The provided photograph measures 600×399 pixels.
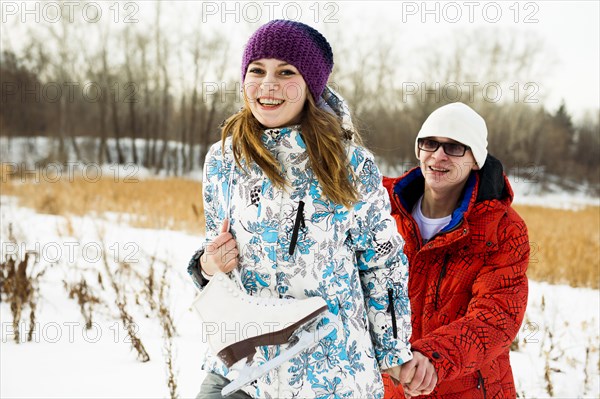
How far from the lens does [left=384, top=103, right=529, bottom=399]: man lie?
1777 mm

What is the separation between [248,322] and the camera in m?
1.44

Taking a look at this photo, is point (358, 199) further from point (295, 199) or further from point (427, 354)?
point (427, 354)

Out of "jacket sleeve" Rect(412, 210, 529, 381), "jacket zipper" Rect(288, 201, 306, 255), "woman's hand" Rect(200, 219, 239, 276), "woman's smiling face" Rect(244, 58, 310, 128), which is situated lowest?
"jacket sleeve" Rect(412, 210, 529, 381)

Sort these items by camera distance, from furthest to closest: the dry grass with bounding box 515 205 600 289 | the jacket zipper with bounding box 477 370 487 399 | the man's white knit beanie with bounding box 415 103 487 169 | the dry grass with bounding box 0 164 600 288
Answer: the dry grass with bounding box 0 164 600 288 < the dry grass with bounding box 515 205 600 289 < the man's white knit beanie with bounding box 415 103 487 169 < the jacket zipper with bounding box 477 370 487 399

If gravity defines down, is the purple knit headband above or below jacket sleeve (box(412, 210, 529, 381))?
above

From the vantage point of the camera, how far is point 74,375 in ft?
Answer: 10.9

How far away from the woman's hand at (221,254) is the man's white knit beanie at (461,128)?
1.00 metres

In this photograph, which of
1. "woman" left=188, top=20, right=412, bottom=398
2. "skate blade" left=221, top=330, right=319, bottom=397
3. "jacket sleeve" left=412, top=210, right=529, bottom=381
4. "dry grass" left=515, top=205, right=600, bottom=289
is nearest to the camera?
"skate blade" left=221, top=330, right=319, bottom=397

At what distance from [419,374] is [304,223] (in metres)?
0.66

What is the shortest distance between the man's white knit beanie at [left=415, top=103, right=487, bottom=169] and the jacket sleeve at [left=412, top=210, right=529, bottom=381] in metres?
0.30

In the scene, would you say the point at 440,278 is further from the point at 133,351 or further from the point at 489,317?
the point at 133,351

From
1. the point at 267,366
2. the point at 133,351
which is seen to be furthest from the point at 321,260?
the point at 133,351

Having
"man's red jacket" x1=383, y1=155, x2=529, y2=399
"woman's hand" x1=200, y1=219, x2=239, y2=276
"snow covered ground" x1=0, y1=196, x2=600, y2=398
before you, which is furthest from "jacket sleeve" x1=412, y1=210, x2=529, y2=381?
"snow covered ground" x1=0, y1=196, x2=600, y2=398

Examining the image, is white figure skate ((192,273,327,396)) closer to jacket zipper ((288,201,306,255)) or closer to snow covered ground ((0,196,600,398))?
jacket zipper ((288,201,306,255))
